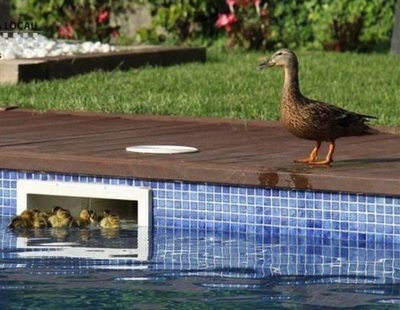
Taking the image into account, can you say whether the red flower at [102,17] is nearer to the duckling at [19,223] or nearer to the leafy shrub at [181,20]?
the leafy shrub at [181,20]

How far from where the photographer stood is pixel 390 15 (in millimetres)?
19594

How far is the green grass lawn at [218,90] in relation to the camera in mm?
13039

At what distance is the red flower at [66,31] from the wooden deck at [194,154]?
23.8ft

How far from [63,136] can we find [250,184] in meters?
2.43

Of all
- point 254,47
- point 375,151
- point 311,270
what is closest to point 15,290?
point 311,270

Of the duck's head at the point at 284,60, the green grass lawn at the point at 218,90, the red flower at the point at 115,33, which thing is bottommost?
the green grass lawn at the point at 218,90

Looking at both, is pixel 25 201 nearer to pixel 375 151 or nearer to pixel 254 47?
pixel 375 151

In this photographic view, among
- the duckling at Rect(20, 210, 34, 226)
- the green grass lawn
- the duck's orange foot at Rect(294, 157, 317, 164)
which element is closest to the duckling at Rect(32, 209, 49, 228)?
the duckling at Rect(20, 210, 34, 226)

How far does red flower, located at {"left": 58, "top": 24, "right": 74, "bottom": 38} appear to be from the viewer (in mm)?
19875

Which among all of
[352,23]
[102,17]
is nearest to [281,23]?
[352,23]

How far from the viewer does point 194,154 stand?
998cm

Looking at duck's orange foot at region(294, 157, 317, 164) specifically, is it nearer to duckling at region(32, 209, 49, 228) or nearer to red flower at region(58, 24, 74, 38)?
duckling at region(32, 209, 49, 228)

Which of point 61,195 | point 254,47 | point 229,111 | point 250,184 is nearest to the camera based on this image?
point 250,184

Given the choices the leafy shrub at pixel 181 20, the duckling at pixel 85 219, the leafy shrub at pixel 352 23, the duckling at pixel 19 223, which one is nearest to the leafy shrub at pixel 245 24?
the leafy shrub at pixel 181 20
